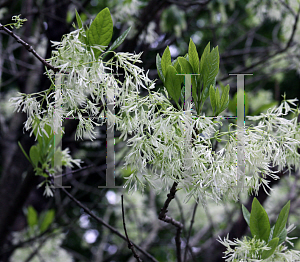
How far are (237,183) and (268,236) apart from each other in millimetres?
267

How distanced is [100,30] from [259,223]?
2.41 feet

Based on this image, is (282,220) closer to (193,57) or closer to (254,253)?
(254,253)

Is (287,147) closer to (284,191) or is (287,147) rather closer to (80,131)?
→ (80,131)

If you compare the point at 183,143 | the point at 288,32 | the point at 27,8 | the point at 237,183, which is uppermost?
the point at 27,8

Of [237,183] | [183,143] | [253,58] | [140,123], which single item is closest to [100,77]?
[140,123]

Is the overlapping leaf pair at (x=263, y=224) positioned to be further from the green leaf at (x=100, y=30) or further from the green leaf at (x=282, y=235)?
the green leaf at (x=100, y=30)

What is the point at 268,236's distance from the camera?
84cm

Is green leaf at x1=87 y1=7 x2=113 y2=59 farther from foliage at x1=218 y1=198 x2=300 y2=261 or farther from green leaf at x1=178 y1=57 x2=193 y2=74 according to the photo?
foliage at x1=218 y1=198 x2=300 y2=261

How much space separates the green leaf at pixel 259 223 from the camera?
2.73 ft

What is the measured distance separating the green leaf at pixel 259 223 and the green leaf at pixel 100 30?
65 centimetres

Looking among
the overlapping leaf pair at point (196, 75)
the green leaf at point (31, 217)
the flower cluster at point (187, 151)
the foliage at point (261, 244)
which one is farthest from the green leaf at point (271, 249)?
the green leaf at point (31, 217)

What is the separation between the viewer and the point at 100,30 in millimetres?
811

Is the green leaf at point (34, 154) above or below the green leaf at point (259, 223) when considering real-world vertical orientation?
above

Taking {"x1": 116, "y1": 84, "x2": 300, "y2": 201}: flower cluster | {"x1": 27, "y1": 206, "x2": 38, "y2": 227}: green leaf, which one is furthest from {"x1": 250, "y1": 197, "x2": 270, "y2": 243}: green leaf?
{"x1": 27, "y1": 206, "x2": 38, "y2": 227}: green leaf
